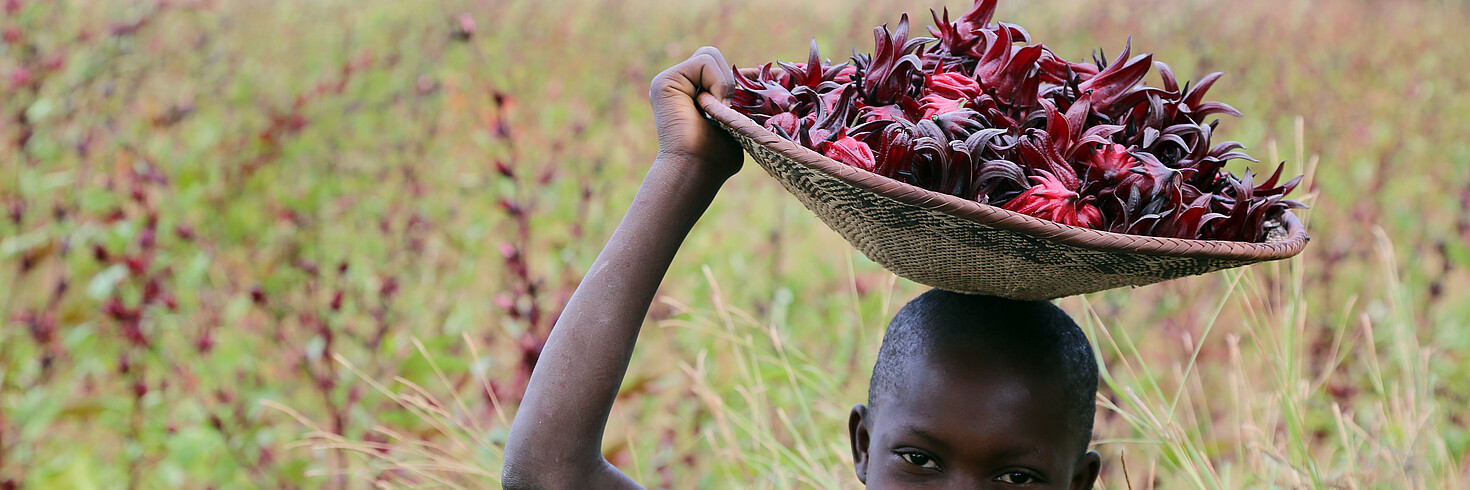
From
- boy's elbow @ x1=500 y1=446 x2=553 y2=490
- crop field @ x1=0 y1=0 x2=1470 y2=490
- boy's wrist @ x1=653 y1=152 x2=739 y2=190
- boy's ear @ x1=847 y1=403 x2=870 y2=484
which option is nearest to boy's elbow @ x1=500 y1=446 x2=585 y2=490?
boy's elbow @ x1=500 y1=446 x2=553 y2=490

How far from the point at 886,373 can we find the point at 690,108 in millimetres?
410

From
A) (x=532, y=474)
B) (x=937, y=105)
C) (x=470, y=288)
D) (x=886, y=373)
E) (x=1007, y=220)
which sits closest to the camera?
(x=1007, y=220)

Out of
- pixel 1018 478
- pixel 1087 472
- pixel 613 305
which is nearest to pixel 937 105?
pixel 613 305

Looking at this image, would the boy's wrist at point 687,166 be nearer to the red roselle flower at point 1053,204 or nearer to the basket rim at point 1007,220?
the basket rim at point 1007,220

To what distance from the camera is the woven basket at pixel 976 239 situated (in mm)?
806

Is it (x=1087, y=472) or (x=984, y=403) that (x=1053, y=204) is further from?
(x=1087, y=472)

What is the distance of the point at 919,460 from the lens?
120 centimetres

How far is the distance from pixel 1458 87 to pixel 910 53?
14.6 feet

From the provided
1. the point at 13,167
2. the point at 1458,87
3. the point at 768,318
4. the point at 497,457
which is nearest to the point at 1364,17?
the point at 1458,87

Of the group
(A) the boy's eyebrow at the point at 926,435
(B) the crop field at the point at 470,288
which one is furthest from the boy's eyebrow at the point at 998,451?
(B) the crop field at the point at 470,288

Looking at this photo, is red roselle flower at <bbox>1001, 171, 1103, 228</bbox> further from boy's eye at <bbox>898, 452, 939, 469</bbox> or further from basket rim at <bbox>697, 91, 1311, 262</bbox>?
boy's eye at <bbox>898, 452, 939, 469</bbox>

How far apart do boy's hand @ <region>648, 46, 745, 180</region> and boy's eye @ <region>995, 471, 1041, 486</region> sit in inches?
18.7

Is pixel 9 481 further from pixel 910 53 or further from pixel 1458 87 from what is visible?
pixel 1458 87

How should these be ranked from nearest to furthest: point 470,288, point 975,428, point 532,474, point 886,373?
point 532,474, point 975,428, point 886,373, point 470,288
